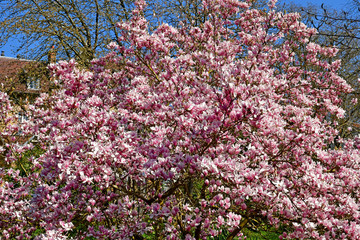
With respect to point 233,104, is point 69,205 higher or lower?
lower

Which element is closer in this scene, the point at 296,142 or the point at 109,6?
the point at 296,142

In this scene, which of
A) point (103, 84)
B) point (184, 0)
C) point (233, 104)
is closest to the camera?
point (233, 104)

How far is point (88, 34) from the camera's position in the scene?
12531 mm

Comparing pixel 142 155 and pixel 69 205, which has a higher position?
pixel 142 155

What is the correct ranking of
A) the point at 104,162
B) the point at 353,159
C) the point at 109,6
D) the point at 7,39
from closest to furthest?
the point at 104,162
the point at 353,159
the point at 7,39
the point at 109,6

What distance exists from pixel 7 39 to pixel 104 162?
11.0 metres

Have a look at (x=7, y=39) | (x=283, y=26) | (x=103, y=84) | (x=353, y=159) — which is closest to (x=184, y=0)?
(x=283, y=26)

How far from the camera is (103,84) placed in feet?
19.3

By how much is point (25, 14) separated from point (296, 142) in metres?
12.1

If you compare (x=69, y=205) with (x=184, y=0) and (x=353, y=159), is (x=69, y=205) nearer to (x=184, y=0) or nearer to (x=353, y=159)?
(x=353, y=159)

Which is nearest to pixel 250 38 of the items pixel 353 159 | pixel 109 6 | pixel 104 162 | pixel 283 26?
pixel 283 26

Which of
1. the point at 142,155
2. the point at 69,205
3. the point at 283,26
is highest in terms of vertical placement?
the point at 283,26

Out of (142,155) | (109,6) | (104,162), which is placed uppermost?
(109,6)

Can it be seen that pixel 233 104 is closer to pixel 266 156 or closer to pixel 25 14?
pixel 266 156
